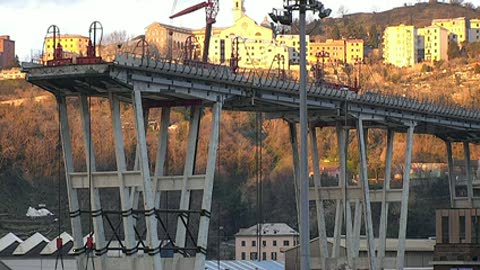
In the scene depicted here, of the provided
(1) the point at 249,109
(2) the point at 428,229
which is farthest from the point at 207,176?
(2) the point at 428,229

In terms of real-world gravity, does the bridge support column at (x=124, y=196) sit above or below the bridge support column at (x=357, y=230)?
above

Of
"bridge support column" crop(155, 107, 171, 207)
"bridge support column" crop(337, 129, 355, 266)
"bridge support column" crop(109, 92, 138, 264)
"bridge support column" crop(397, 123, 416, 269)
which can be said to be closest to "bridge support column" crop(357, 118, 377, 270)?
"bridge support column" crop(337, 129, 355, 266)

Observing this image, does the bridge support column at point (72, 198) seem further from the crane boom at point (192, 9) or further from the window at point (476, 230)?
the window at point (476, 230)

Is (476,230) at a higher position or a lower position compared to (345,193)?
lower

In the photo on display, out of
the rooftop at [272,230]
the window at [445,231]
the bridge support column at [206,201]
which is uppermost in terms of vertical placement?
the bridge support column at [206,201]

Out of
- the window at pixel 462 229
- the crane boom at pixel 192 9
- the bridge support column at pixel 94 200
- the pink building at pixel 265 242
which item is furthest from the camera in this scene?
the pink building at pixel 265 242

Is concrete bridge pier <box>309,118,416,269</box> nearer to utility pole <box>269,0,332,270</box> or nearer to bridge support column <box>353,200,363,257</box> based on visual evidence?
bridge support column <box>353,200,363,257</box>

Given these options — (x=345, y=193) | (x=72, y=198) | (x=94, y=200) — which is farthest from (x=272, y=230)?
(x=94, y=200)

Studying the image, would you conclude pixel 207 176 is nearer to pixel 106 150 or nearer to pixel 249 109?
pixel 249 109

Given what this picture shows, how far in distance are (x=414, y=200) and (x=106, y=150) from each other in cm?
4370

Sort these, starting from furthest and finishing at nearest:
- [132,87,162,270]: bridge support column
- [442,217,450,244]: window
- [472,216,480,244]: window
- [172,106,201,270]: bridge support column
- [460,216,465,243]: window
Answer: [442,217,450,244]: window
[460,216,465,243]: window
[472,216,480,244]: window
[172,106,201,270]: bridge support column
[132,87,162,270]: bridge support column

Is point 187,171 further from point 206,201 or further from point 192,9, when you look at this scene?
point 192,9

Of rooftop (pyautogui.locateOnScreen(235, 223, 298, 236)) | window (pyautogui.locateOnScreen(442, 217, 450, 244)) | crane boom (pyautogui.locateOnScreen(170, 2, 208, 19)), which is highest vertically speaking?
crane boom (pyautogui.locateOnScreen(170, 2, 208, 19))

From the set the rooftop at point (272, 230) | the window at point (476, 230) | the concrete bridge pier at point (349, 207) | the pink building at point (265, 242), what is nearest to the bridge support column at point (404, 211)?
the concrete bridge pier at point (349, 207)
